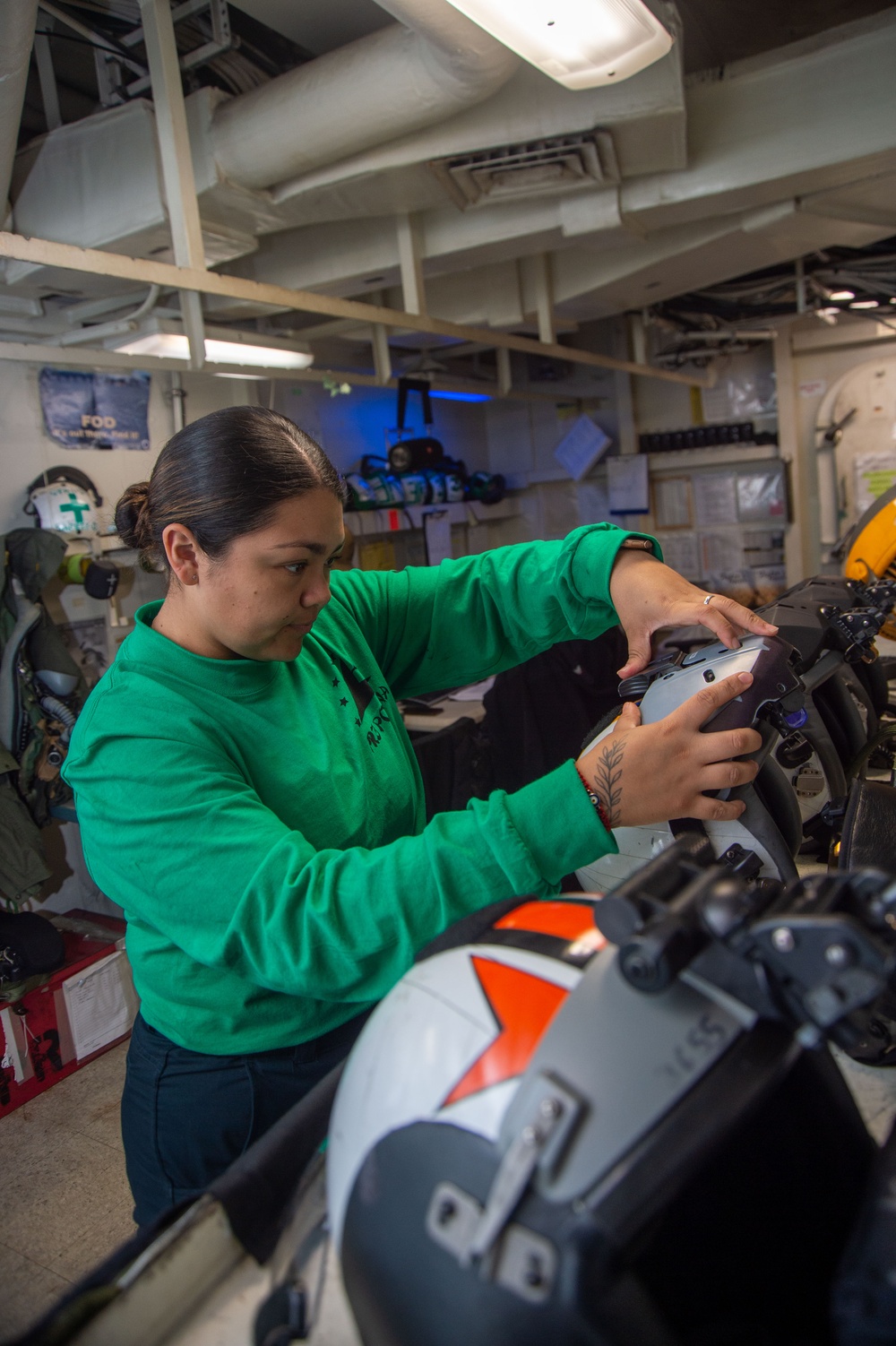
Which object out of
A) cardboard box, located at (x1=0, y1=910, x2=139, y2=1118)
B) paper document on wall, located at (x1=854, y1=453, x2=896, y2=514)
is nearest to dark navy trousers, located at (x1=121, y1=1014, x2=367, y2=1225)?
cardboard box, located at (x1=0, y1=910, x2=139, y2=1118)

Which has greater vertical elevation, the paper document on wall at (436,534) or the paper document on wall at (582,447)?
the paper document on wall at (582,447)

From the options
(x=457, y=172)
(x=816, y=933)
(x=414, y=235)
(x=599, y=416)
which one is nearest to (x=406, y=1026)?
(x=816, y=933)

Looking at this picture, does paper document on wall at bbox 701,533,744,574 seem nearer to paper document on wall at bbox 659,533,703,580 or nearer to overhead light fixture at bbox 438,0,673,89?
paper document on wall at bbox 659,533,703,580

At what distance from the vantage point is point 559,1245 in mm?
508

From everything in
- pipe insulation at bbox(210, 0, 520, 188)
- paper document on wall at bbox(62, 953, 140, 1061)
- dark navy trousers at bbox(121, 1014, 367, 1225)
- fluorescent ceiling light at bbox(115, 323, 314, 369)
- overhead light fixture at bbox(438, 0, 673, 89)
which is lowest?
paper document on wall at bbox(62, 953, 140, 1061)

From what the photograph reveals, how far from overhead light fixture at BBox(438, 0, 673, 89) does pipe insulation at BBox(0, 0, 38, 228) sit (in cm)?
86

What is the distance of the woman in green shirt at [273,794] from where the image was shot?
0.83m

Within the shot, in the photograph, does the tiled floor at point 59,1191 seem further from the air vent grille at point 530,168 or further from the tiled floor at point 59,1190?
the air vent grille at point 530,168

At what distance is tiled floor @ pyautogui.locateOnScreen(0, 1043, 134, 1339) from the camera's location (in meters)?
2.11

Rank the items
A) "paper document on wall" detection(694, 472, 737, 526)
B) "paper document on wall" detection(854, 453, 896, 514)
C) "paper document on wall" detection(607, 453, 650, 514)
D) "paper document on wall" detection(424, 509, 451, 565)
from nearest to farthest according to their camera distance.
A: "paper document on wall" detection(854, 453, 896, 514) → "paper document on wall" detection(424, 509, 451, 565) → "paper document on wall" detection(694, 472, 737, 526) → "paper document on wall" detection(607, 453, 650, 514)

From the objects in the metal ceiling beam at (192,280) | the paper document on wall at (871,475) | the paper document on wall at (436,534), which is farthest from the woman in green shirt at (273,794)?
the paper document on wall at (871,475)

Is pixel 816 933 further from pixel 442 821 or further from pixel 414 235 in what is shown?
pixel 414 235

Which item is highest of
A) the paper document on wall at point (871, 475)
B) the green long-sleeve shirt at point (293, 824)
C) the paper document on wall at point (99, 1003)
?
the paper document on wall at point (871, 475)

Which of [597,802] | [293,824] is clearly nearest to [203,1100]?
[293,824]
